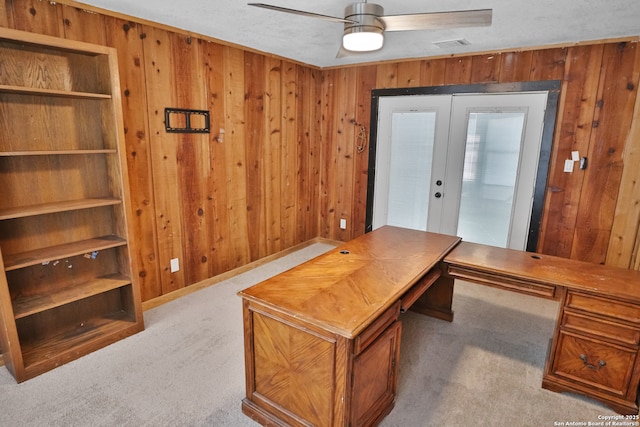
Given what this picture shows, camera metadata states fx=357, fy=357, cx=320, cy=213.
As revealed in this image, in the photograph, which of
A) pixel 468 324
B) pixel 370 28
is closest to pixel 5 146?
pixel 370 28

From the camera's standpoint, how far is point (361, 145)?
14.5 feet

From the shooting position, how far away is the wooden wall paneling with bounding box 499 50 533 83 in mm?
3344

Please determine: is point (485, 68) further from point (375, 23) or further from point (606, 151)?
point (375, 23)

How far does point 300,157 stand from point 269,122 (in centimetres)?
69

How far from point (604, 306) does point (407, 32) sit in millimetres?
2398

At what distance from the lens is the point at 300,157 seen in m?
4.49

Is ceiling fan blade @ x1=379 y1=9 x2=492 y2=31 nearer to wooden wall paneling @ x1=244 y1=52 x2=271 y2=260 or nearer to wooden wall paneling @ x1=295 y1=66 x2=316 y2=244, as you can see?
wooden wall paneling @ x1=244 y1=52 x2=271 y2=260

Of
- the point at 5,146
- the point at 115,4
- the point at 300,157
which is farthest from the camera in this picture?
the point at 300,157

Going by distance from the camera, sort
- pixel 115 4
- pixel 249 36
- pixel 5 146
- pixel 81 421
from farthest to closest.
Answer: pixel 249 36
pixel 115 4
pixel 5 146
pixel 81 421

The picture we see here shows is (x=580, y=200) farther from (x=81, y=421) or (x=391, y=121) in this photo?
(x=81, y=421)

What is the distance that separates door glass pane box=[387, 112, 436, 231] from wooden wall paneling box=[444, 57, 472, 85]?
0.38 meters

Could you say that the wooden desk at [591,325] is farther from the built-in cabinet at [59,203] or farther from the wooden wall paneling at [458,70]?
the built-in cabinet at [59,203]

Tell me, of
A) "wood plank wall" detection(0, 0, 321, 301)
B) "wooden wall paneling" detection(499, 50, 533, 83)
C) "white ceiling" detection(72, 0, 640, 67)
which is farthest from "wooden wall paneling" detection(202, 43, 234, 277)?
"wooden wall paneling" detection(499, 50, 533, 83)

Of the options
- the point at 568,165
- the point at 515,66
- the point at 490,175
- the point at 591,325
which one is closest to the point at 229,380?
the point at 591,325
